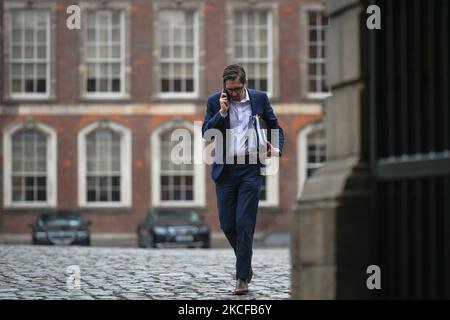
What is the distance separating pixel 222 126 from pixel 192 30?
86.7 ft

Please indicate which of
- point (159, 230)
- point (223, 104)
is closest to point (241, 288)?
point (223, 104)

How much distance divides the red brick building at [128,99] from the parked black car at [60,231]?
519 cm

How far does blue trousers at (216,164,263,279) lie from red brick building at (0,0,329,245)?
25.6 metres

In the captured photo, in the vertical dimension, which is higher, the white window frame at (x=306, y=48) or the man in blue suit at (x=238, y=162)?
the white window frame at (x=306, y=48)

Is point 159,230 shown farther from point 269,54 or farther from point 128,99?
point 269,54

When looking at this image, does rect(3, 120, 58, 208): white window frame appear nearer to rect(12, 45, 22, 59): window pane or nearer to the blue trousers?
rect(12, 45, 22, 59): window pane

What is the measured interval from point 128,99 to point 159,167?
2412 millimetres

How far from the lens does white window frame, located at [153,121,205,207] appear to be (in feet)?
109

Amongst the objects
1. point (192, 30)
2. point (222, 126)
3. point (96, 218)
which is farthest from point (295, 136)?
point (222, 126)

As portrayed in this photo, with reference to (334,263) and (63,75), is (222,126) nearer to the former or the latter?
(334,263)

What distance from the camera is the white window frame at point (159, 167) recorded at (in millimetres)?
33344

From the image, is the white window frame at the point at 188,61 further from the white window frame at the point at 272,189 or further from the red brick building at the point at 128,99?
the white window frame at the point at 272,189

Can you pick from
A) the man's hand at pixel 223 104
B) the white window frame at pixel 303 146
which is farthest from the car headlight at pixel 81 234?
the man's hand at pixel 223 104

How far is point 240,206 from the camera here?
7.59 meters
